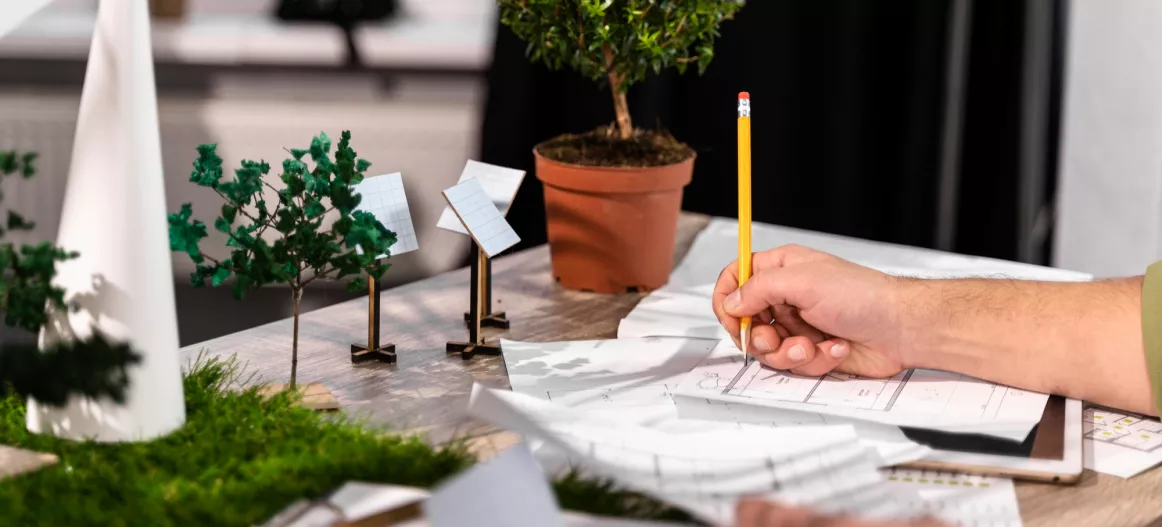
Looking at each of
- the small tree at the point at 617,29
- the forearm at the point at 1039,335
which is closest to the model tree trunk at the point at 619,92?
the small tree at the point at 617,29

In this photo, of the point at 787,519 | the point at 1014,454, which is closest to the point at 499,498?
the point at 787,519

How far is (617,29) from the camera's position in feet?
4.04

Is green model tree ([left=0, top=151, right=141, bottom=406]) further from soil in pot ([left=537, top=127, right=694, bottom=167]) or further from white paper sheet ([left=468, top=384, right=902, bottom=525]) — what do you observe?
soil in pot ([left=537, top=127, right=694, bottom=167])

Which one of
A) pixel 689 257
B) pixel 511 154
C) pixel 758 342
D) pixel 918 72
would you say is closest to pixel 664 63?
pixel 689 257

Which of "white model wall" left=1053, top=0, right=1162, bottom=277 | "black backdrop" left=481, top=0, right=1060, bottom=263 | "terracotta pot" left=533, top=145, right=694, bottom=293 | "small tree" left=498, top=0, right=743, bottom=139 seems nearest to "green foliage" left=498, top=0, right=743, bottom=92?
"small tree" left=498, top=0, right=743, bottom=139

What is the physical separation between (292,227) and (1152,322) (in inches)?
27.7

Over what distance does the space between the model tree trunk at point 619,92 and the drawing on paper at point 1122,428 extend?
583 mm

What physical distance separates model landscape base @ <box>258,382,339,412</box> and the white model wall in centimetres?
190

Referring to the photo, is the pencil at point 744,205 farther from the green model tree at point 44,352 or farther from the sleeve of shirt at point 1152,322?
the green model tree at point 44,352

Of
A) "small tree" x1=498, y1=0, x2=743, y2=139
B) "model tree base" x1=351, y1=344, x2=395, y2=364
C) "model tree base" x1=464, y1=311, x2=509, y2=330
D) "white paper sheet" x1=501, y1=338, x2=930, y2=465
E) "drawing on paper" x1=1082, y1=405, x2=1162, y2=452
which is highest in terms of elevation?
"small tree" x1=498, y1=0, x2=743, y2=139

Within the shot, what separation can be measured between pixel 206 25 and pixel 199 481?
2317 millimetres

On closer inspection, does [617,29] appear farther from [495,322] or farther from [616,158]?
[495,322]

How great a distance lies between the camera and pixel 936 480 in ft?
2.71

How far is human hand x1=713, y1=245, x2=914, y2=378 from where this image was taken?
3.42 feet
